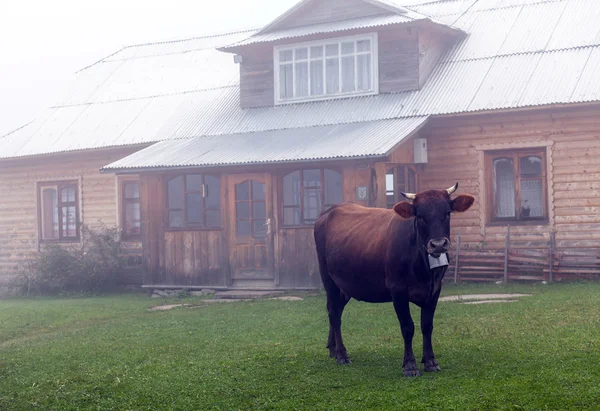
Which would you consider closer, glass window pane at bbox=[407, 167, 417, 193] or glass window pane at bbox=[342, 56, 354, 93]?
glass window pane at bbox=[407, 167, 417, 193]

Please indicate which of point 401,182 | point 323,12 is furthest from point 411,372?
point 323,12

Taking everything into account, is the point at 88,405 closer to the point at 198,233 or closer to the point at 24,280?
the point at 198,233

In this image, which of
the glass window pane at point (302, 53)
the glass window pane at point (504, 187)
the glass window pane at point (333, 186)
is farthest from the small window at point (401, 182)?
the glass window pane at point (333, 186)

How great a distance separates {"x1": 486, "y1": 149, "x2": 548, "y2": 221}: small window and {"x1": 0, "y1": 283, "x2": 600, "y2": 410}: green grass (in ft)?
11.4

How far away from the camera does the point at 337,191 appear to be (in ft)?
86.2

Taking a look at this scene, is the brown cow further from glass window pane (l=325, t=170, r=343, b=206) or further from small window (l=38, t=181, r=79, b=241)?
glass window pane (l=325, t=170, r=343, b=206)

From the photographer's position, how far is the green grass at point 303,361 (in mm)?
7023

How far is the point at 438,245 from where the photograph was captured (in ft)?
24.8

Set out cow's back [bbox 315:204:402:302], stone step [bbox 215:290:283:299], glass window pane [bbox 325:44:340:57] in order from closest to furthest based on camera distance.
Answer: cow's back [bbox 315:204:402:302] < stone step [bbox 215:290:283:299] < glass window pane [bbox 325:44:340:57]

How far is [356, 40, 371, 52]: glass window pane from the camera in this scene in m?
19.6

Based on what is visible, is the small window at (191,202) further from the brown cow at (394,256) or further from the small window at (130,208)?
the brown cow at (394,256)

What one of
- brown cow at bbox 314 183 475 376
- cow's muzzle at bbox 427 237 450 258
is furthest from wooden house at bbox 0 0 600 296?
cow's muzzle at bbox 427 237 450 258

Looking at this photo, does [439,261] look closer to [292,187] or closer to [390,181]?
[390,181]

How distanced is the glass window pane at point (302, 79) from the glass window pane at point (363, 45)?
132 centimetres
